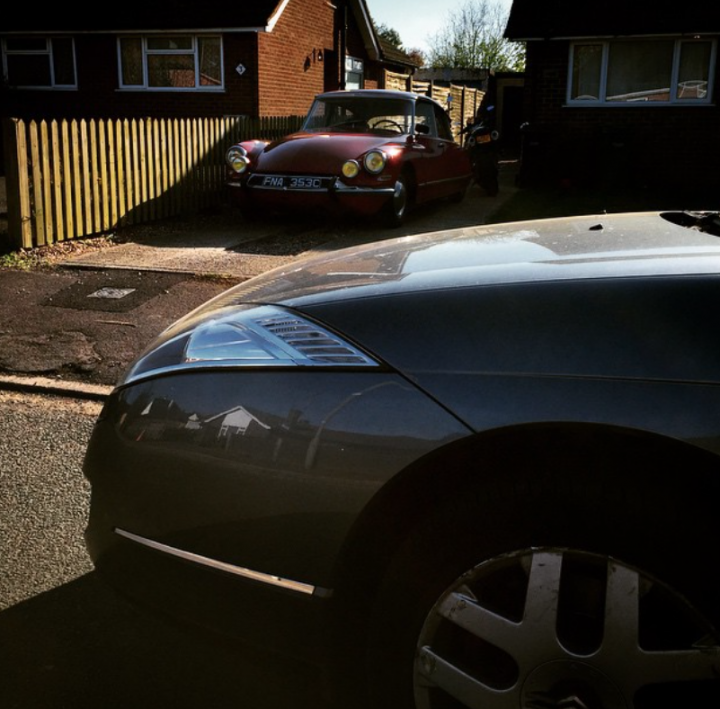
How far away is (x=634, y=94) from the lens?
54.2 ft

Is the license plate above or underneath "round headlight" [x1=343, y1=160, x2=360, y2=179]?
underneath

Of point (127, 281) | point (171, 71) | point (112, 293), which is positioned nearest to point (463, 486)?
point (112, 293)

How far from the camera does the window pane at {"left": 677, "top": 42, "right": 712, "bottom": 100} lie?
16.0 m

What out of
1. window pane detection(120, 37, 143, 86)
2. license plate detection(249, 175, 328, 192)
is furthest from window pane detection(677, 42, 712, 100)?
window pane detection(120, 37, 143, 86)

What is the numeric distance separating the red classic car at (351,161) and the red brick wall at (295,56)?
856cm

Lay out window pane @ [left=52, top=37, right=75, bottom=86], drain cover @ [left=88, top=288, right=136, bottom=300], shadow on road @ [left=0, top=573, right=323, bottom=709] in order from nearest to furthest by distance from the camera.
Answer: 1. shadow on road @ [left=0, top=573, right=323, bottom=709]
2. drain cover @ [left=88, top=288, right=136, bottom=300]
3. window pane @ [left=52, top=37, right=75, bottom=86]

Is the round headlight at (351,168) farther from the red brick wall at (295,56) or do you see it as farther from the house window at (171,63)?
the house window at (171,63)

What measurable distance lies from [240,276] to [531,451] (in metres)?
6.16

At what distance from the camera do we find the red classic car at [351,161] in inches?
385

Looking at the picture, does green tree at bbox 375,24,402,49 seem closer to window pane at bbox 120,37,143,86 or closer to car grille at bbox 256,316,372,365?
window pane at bbox 120,37,143,86

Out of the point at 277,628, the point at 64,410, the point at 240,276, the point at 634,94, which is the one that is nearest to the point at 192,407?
the point at 277,628

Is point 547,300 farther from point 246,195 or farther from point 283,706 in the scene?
point 246,195

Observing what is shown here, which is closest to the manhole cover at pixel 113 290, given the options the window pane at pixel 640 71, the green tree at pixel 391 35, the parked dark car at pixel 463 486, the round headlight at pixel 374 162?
the round headlight at pixel 374 162

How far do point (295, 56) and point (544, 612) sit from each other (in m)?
20.9
